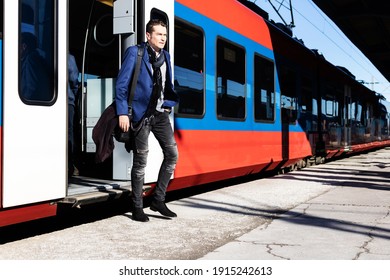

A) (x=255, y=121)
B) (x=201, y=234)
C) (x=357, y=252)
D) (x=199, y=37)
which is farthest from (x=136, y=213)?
(x=255, y=121)

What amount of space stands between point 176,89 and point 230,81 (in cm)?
162

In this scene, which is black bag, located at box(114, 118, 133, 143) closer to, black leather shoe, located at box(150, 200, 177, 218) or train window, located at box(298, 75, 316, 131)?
black leather shoe, located at box(150, 200, 177, 218)

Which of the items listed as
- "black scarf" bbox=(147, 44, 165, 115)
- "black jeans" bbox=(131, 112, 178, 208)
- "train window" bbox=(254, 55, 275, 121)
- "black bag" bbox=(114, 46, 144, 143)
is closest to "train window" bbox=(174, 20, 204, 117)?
"black jeans" bbox=(131, 112, 178, 208)

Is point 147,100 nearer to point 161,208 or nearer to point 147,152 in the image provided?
point 147,152

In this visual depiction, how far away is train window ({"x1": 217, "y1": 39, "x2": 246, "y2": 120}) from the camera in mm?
7117

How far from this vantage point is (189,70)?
20.7ft

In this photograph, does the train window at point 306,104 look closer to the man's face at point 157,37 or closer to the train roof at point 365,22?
the man's face at point 157,37

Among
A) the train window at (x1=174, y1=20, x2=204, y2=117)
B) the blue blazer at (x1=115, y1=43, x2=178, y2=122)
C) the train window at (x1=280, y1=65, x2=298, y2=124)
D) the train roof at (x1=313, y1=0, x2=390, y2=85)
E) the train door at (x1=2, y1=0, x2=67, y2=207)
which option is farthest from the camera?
the train roof at (x1=313, y1=0, x2=390, y2=85)

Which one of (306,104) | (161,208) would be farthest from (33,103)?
(306,104)

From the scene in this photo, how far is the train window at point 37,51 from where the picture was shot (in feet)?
13.0

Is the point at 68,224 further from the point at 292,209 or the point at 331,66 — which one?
the point at 331,66

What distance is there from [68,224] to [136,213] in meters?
0.82

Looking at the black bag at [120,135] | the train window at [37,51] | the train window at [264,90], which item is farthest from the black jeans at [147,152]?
the train window at [264,90]

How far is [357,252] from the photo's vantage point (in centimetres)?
387
